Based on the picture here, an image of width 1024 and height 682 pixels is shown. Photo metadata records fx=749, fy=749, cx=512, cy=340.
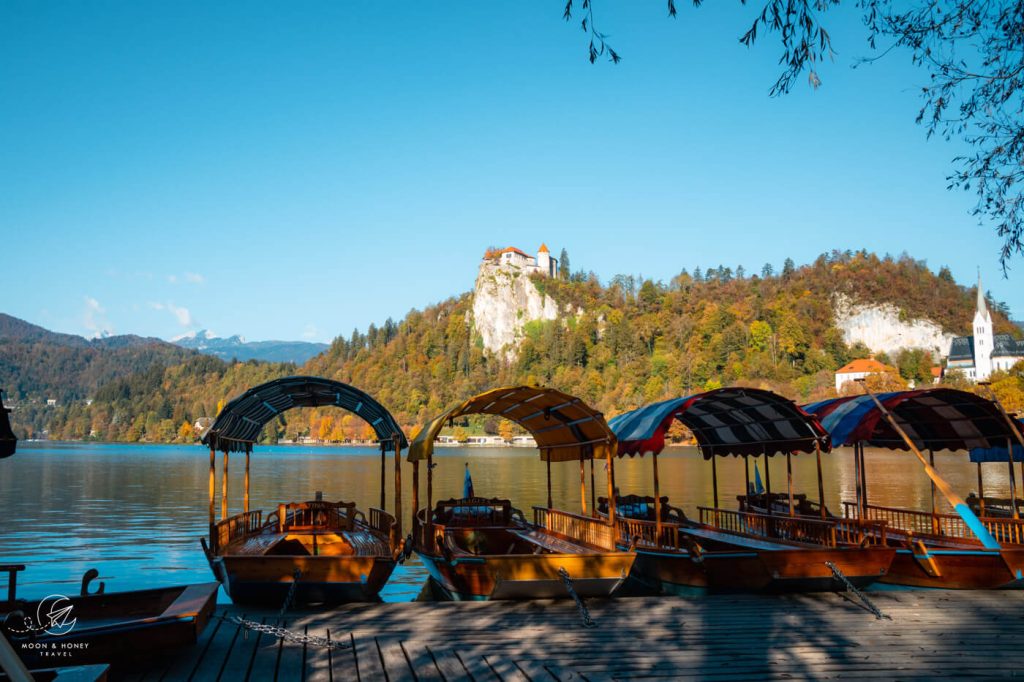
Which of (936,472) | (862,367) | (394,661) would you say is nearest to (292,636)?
(394,661)

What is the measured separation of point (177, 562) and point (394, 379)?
15526 centimetres

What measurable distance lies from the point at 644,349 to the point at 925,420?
135367 millimetres

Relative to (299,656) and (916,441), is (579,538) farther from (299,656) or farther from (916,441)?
(916,441)

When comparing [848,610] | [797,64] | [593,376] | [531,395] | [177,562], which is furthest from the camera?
[593,376]

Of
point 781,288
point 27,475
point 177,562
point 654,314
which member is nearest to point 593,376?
point 654,314

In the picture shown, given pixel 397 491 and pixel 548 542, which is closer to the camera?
pixel 548 542

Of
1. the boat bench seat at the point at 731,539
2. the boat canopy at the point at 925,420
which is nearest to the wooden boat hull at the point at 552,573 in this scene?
the boat bench seat at the point at 731,539

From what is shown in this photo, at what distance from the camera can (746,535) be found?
14.6 m

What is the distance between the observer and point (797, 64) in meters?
7.59

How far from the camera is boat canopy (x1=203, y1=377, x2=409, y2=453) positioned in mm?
13586

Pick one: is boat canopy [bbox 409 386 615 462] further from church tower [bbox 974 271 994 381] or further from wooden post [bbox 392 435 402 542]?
church tower [bbox 974 271 994 381]

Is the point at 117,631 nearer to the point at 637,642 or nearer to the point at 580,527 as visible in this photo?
the point at 637,642

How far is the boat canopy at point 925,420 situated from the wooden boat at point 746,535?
705 mm

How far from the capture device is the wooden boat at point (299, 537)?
1111cm
